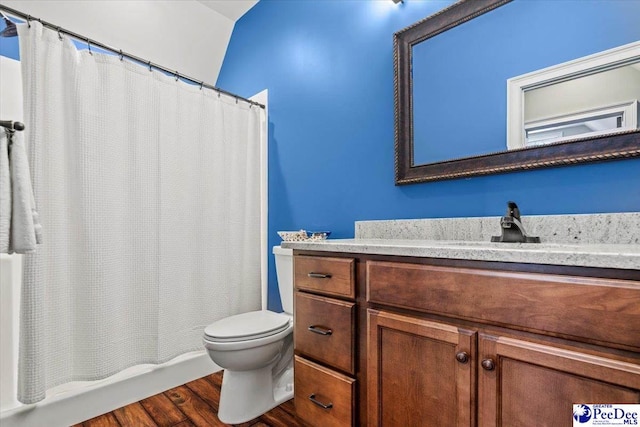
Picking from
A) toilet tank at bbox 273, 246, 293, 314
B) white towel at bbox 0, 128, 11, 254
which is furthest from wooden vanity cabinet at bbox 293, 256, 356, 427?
white towel at bbox 0, 128, 11, 254

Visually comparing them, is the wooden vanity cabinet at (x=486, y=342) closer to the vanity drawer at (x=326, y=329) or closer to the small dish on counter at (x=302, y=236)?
the vanity drawer at (x=326, y=329)

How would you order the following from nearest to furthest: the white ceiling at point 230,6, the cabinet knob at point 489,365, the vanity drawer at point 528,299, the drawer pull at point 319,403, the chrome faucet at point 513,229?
1. the vanity drawer at point 528,299
2. the cabinet knob at point 489,365
3. the chrome faucet at point 513,229
4. the drawer pull at point 319,403
5. the white ceiling at point 230,6

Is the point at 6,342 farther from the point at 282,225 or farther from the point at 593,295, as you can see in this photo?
the point at 593,295

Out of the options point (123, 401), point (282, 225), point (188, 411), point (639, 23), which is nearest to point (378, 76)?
point (639, 23)

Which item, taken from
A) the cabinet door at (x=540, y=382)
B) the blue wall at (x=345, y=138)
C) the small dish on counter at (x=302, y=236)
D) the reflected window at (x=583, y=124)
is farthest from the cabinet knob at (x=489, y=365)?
the small dish on counter at (x=302, y=236)

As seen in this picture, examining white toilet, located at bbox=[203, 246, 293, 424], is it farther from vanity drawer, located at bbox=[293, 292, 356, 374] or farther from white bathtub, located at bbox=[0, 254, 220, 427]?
white bathtub, located at bbox=[0, 254, 220, 427]

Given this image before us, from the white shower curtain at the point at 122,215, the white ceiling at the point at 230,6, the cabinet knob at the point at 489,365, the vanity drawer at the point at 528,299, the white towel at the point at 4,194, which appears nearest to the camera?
the vanity drawer at the point at 528,299

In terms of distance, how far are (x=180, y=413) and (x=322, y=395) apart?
2.84ft

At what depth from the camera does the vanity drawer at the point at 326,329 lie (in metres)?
1.10

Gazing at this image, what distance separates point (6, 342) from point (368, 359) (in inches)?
66.8

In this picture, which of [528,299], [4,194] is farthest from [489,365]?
[4,194]

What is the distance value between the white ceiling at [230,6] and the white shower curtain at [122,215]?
86 centimetres

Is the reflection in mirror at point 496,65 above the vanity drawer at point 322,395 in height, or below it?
above

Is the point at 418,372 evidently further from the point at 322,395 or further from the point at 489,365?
the point at 322,395
